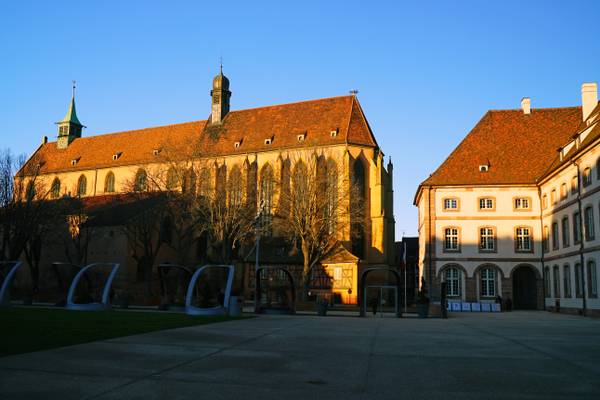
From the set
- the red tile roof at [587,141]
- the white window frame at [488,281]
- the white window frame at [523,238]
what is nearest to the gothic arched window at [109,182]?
the white window frame at [488,281]

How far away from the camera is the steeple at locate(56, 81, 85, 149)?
7738cm

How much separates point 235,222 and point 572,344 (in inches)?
1340

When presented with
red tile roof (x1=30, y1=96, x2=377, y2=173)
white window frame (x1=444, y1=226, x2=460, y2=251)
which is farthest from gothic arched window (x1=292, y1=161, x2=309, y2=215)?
white window frame (x1=444, y1=226, x2=460, y2=251)

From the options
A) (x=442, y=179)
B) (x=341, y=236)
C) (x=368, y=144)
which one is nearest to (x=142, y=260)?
(x=341, y=236)

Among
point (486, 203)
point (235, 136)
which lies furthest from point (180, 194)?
point (486, 203)

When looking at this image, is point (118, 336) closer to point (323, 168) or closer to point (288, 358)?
point (288, 358)

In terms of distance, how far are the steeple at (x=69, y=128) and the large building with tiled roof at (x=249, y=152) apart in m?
0.19

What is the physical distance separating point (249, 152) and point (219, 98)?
10.8m

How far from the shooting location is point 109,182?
68500 millimetres

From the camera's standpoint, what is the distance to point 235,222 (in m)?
46.8

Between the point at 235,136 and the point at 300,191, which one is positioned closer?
the point at 300,191

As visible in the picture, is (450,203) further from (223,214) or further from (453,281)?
(223,214)

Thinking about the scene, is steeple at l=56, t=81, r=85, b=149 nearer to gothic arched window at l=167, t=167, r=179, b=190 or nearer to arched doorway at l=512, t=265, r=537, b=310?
gothic arched window at l=167, t=167, r=179, b=190

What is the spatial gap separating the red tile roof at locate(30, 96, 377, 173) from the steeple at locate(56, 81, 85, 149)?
60.9 inches
